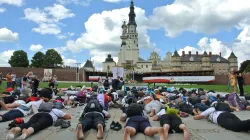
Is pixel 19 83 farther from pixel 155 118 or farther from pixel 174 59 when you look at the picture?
pixel 174 59

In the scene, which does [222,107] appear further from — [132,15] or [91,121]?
[132,15]

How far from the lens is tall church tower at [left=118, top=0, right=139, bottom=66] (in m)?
142

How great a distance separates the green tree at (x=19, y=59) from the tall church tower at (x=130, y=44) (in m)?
59.7

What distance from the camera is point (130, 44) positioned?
144625mm

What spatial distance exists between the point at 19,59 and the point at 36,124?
90.5 metres

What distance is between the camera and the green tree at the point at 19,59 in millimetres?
88812

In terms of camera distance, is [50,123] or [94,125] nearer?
[94,125]

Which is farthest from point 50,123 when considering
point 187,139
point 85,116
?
point 187,139

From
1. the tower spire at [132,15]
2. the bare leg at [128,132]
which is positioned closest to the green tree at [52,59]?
the tower spire at [132,15]

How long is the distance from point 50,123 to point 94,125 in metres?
1.51

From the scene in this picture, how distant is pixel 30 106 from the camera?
959 centimetres

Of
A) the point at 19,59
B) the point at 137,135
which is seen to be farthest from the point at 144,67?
the point at 137,135

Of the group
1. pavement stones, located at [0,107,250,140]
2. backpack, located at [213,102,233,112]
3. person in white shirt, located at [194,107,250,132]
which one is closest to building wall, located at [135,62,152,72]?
person in white shirt, located at [194,107,250,132]

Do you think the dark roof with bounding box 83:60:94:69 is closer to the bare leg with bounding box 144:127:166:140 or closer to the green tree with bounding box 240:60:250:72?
the green tree with bounding box 240:60:250:72
